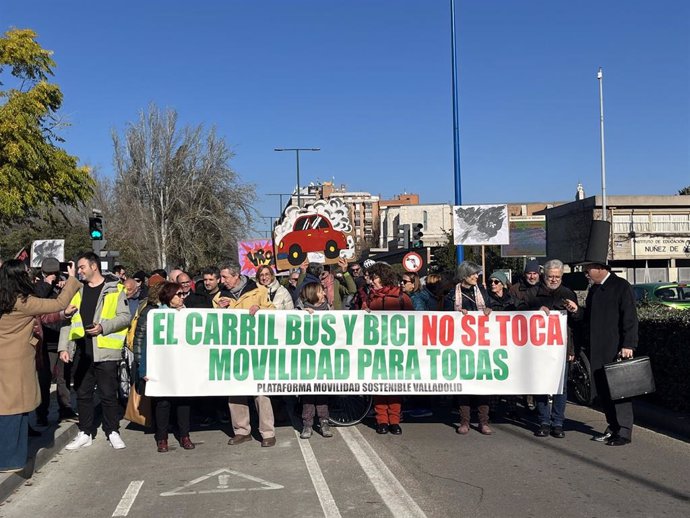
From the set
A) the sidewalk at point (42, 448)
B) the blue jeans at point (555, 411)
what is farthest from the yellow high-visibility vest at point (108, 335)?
the blue jeans at point (555, 411)

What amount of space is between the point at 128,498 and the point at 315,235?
10.1 metres

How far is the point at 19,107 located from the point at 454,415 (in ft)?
52.5

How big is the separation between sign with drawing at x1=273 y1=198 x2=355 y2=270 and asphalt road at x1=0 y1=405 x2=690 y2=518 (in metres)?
7.45

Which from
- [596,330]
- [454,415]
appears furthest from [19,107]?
[596,330]

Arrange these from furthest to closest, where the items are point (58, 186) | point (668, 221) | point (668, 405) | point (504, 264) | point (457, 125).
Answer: point (668, 221) < point (504, 264) < point (58, 186) < point (457, 125) < point (668, 405)

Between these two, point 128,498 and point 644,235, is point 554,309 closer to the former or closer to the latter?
point 128,498

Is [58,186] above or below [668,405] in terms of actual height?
above

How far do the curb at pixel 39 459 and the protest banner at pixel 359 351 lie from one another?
4.70 ft

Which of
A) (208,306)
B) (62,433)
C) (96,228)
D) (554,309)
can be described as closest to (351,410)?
(208,306)

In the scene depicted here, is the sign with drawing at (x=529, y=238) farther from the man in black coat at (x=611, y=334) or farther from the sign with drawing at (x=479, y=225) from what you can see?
the man in black coat at (x=611, y=334)

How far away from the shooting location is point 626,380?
778 centimetres

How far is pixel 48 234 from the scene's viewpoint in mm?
34312

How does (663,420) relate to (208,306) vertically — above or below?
below

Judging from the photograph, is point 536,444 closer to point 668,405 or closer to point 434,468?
point 434,468
